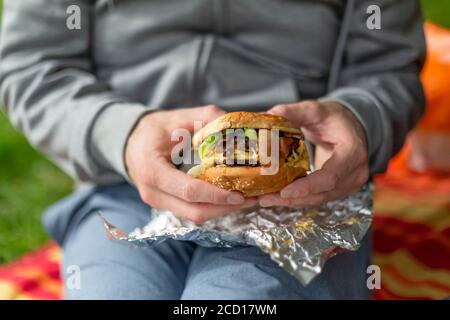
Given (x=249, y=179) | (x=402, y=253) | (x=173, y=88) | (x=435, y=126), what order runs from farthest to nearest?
(x=435, y=126)
(x=402, y=253)
(x=173, y=88)
(x=249, y=179)

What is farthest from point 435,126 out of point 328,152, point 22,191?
point 22,191

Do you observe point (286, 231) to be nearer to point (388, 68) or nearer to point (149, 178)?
point (149, 178)

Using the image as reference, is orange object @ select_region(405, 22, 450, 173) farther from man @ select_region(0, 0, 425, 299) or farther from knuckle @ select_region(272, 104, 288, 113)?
knuckle @ select_region(272, 104, 288, 113)

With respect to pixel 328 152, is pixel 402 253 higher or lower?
lower

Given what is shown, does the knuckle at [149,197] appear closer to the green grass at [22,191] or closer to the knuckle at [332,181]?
the knuckle at [332,181]

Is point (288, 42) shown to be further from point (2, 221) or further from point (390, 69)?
point (2, 221)

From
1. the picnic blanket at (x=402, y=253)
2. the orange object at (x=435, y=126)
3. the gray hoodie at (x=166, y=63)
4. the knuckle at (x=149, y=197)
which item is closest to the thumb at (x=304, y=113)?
the gray hoodie at (x=166, y=63)

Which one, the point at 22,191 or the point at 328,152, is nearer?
the point at 328,152
